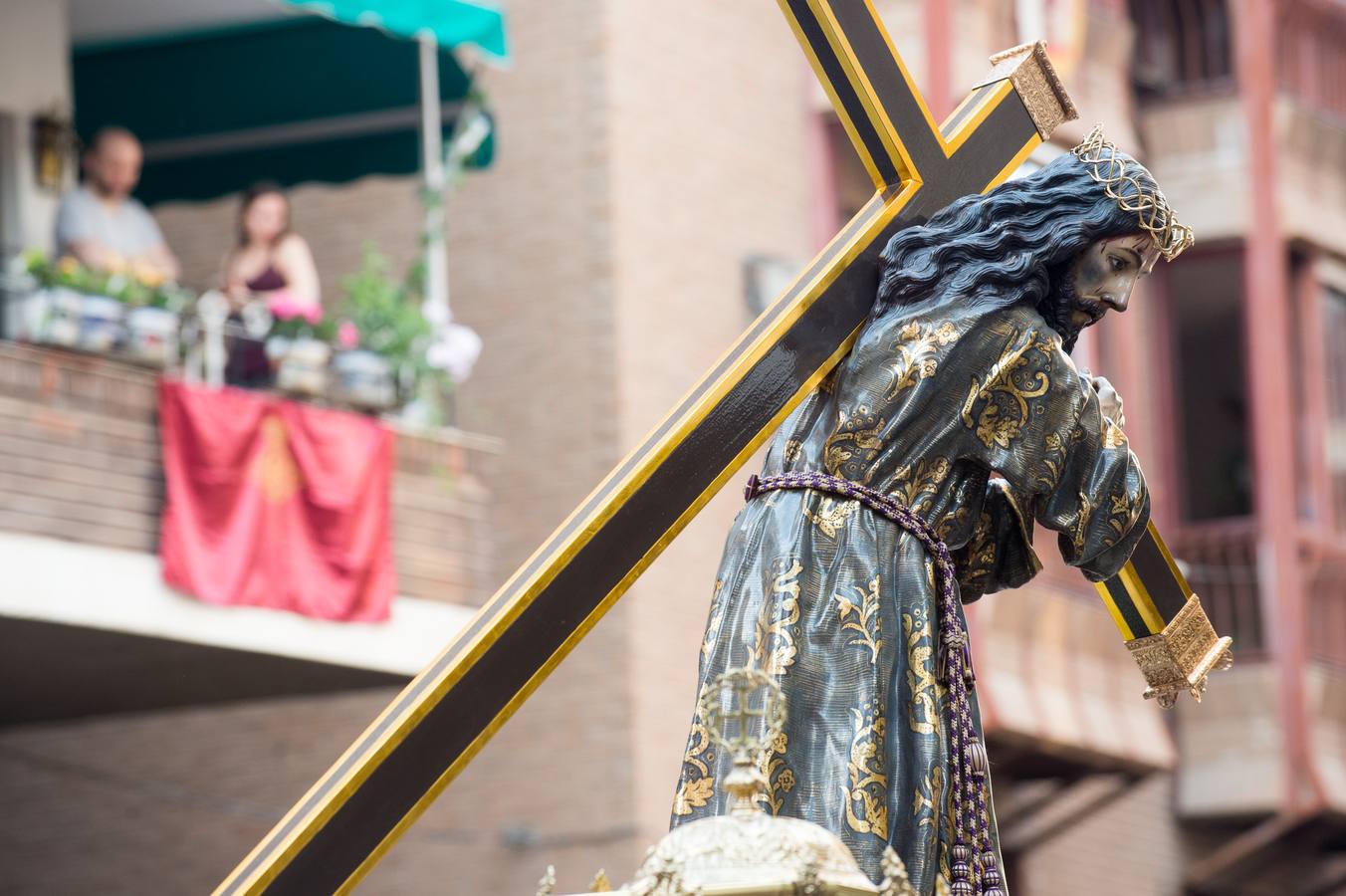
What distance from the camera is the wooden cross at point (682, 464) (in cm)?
598

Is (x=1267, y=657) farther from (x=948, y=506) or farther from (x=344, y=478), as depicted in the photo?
(x=948, y=506)

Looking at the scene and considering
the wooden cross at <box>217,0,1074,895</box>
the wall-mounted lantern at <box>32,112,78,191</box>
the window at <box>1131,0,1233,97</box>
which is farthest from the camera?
the window at <box>1131,0,1233,97</box>

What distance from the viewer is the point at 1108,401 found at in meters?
6.81

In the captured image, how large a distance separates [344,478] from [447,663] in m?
9.90

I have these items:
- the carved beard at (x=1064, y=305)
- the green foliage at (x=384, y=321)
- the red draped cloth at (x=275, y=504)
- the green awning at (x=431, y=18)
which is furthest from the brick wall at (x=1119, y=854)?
the carved beard at (x=1064, y=305)

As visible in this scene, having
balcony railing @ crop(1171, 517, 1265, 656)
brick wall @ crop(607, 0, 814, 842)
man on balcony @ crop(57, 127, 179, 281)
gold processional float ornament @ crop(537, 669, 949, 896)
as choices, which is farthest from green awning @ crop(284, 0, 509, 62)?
gold processional float ornament @ crop(537, 669, 949, 896)

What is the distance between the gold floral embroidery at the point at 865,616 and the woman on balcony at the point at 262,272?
393 inches

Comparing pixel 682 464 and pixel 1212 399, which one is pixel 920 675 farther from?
pixel 1212 399

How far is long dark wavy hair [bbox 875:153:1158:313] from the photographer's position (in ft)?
21.7

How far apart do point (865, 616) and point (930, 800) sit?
16.5 inches

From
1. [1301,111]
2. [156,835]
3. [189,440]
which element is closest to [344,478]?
[189,440]

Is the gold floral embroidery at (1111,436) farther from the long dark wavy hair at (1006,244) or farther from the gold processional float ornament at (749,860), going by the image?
the gold processional float ornament at (749,860)

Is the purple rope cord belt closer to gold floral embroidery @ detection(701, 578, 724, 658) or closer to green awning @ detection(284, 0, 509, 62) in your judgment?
gold floral embroidery @ detection(701, 578, 724, 658)

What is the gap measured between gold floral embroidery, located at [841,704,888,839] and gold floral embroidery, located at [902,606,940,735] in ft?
0.40
